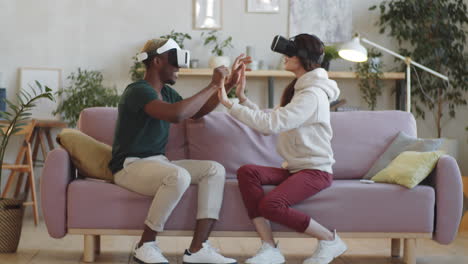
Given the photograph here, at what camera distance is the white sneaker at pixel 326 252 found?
110 inches

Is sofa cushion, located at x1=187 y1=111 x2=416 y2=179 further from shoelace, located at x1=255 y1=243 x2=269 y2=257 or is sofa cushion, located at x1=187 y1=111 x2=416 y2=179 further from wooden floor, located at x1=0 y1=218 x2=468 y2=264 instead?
shoelace, located at x1=255 y1=243 x2=269 y2=257

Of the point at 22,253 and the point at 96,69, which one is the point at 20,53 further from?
the point at 22,253

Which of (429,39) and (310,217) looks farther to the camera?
(429,39)

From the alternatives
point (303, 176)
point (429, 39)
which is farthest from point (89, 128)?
point (429, 39)

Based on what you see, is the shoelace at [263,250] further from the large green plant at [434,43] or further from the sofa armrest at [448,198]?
the large green plant at [434,43]

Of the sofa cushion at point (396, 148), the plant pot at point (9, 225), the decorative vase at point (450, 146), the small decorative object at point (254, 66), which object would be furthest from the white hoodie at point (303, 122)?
the small decorative object at point (254, 66)

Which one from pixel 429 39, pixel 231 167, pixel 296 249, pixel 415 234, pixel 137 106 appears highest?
pixel 429 39

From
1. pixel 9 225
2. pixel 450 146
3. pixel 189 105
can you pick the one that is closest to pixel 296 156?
pixel 189 105

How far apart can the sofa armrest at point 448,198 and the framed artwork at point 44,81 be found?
134 inches

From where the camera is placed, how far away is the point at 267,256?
2814 millimetres

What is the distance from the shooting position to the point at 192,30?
5.41 meters

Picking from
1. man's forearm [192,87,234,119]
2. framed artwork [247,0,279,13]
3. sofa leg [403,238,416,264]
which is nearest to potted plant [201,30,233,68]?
framed artwork [247,0,279,13]

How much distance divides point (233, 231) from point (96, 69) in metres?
2.85

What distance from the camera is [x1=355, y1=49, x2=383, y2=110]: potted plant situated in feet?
17.3
